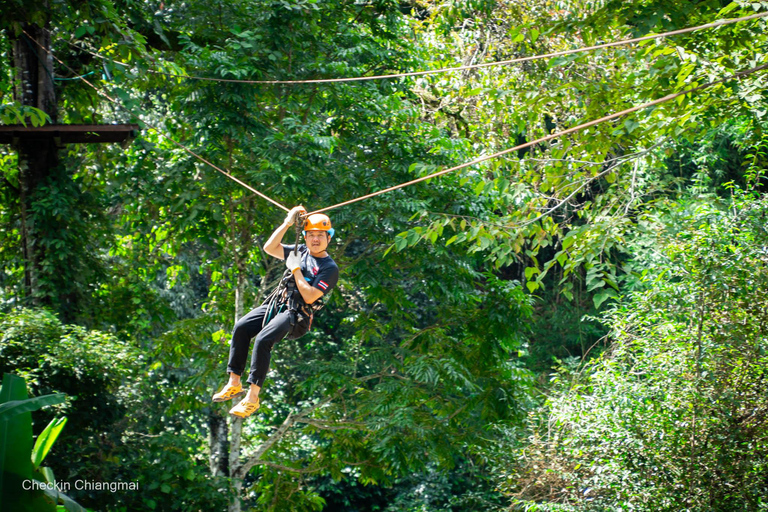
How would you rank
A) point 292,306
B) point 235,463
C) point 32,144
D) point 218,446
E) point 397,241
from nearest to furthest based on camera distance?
point 292,306, point 397,241, point 32,144, point 235,463, point 218,446

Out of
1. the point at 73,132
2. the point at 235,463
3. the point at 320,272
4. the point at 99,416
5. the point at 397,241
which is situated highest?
the point at 73,132

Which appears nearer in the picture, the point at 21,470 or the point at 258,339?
the point at 21,470

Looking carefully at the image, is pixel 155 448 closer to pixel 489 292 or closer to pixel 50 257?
pixel 50 257

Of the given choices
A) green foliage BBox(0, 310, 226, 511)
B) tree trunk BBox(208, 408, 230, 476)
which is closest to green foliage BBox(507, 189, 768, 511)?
green foliage BBox(0, 310, 226, 511)

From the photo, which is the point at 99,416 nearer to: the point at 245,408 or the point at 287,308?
the point at 245,408

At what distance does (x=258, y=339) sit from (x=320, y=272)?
0.56m

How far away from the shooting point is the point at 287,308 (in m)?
4.72

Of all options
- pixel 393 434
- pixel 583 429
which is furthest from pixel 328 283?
pixel 583 429

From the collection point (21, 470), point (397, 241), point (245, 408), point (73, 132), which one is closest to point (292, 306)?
point (245, 408)

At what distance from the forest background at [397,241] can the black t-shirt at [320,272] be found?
46.2 inches

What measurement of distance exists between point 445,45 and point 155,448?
5910 millimetres

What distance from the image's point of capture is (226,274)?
9.22 m

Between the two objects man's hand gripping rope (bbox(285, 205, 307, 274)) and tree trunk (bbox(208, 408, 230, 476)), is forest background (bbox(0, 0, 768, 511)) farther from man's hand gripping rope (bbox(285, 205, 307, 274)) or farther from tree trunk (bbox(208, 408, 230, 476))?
man's hand gripping rope (bbox(285, 205, 307, 274))

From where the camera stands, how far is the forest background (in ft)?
19.9
